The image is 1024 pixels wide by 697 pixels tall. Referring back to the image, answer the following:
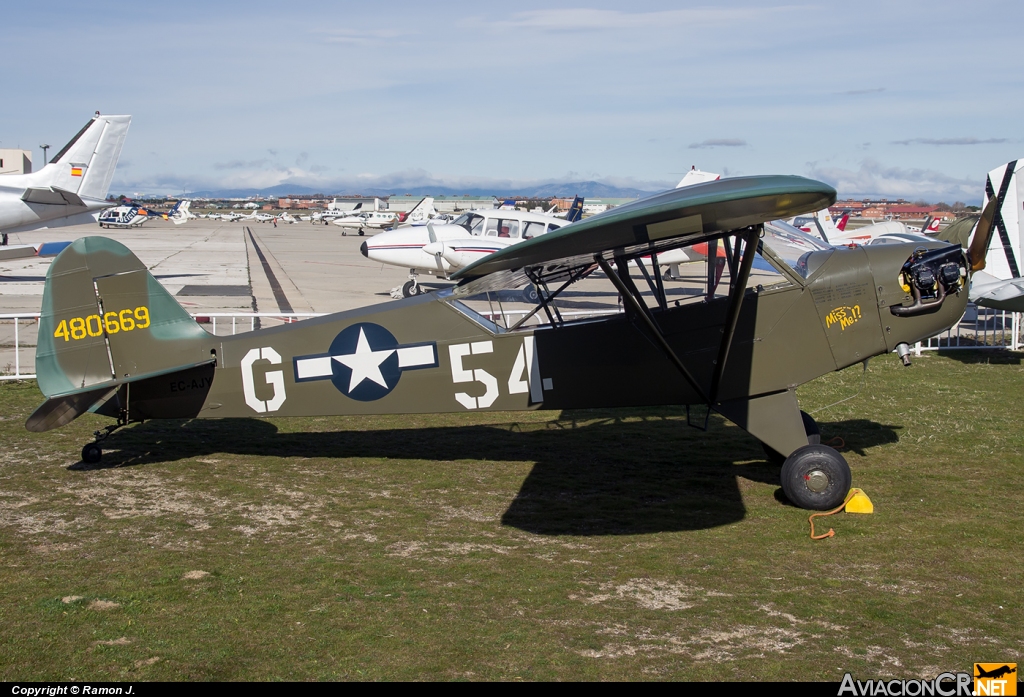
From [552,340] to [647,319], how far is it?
1040mm

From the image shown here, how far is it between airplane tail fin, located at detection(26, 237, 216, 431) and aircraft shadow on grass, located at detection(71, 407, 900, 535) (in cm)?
82

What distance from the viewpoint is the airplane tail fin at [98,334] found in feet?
24.0

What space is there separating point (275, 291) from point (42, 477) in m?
19.9

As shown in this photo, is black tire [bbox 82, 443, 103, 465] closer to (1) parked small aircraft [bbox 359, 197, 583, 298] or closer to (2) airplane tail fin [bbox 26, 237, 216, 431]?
(2) airplane tail fin [bbox 26, 237, 216, 431]

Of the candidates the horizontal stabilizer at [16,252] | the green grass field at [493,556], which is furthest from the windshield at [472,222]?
the green grass field at [493,556]

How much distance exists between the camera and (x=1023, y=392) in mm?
11422

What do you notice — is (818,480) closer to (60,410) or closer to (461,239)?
(60,410)

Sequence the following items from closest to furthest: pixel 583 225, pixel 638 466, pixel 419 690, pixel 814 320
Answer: pixel 419 690 → pixel 583 225 → pixel 814 320 → pixel 638 466

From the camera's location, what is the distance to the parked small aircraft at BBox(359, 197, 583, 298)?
75.5 feet

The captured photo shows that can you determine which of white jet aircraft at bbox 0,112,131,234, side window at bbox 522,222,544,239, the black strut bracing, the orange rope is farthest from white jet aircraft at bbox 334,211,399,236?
the orange rope

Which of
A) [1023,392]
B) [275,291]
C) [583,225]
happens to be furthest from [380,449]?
[275,291]

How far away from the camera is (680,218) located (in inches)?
222

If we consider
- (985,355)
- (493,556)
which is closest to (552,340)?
(493,556)

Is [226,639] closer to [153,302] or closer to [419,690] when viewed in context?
[419,690]
